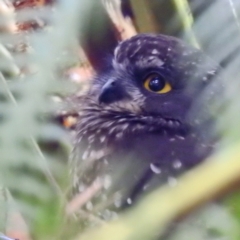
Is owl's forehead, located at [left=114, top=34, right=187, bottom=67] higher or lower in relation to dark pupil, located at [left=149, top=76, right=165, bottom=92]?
higher

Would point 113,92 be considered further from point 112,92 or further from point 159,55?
point 159,55

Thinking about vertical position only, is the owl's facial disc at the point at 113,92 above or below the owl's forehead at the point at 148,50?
below

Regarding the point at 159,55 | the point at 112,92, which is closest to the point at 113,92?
the point at 112,92

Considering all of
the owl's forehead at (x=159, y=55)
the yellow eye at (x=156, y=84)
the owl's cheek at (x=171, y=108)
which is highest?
the owl's forehead at (x=159, y=55)

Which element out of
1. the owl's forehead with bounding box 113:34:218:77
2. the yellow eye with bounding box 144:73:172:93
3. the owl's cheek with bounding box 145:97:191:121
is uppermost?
the owl's forehead with bounding box 113:34:218:77

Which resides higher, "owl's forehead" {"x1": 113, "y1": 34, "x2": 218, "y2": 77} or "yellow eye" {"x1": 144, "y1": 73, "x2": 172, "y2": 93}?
"owl's forehead" {"x1": 113, "y1": 34, "x2": 218, "y2": 77}
